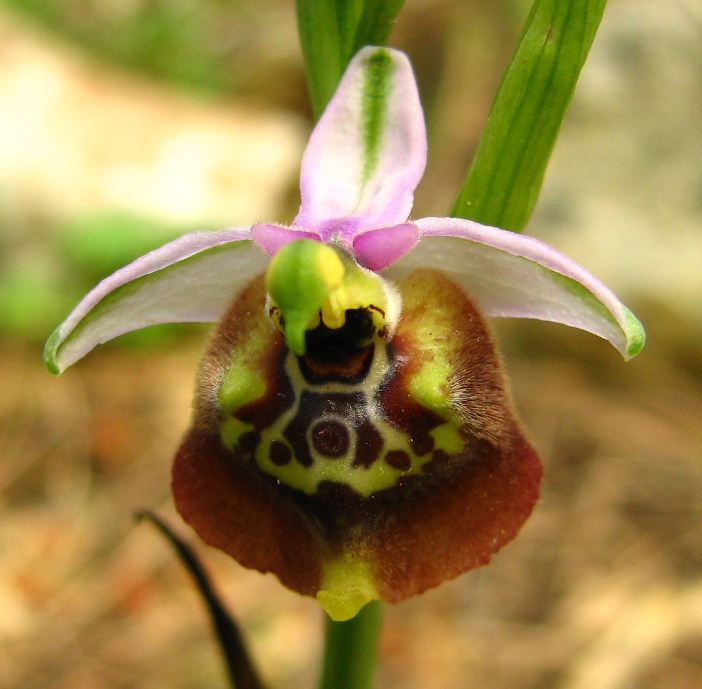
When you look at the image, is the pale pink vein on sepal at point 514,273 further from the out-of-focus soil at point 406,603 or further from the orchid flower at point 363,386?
the out-of-focus soil at point 406,603

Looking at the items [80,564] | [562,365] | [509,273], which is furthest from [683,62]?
[509,273]

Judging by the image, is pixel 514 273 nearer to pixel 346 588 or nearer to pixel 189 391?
pixel 346 588

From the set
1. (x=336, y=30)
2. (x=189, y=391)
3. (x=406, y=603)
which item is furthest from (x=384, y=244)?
(x=189, y=391)

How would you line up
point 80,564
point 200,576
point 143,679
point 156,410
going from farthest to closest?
point 156,410
point 80,564
point 143,679
point 200,576

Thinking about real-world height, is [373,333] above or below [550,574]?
above

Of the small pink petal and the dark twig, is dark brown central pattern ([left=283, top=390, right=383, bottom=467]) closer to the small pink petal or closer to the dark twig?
the small pink petal

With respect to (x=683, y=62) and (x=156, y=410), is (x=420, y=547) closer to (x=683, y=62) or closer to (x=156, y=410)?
(x=156, y=410)

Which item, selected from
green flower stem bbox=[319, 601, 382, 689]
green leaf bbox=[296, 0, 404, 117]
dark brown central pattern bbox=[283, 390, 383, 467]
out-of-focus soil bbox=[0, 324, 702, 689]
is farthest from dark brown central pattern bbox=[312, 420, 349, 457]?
out-of-focus soil bbox=[0, 324, 702, 689]
